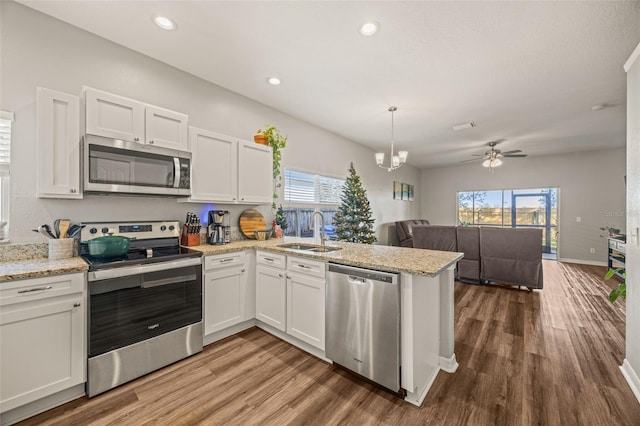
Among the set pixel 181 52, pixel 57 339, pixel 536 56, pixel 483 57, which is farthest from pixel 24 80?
pixel 536 56

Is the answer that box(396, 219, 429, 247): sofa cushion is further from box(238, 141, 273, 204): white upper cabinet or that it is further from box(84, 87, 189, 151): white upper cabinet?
box(84, 87, 189, 151): white upper cabinet

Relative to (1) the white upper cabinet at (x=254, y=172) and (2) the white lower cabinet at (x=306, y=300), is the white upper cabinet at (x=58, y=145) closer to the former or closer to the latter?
(1) the white upper cabinet at (x=254, y=172)

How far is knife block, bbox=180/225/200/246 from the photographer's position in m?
2.83

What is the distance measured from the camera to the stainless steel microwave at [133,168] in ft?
7.02

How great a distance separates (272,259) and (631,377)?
9.96 ft

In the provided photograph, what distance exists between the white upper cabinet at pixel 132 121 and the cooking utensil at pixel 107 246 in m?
0.87

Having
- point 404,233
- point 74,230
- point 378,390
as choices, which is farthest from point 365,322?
point 404,233

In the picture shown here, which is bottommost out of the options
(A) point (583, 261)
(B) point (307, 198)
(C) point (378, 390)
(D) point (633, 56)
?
(C) point (378, 390)

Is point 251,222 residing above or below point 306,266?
above

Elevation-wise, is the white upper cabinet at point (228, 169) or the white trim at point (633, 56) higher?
the white trim at point (633, 56)

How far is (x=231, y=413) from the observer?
1727 mm

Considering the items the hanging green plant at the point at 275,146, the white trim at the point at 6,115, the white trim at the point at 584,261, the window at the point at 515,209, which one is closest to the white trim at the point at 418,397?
the hanging green plant at the point at 275,146

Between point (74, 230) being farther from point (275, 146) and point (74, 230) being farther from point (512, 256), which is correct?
point (512, 256)

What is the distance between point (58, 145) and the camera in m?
2.04
